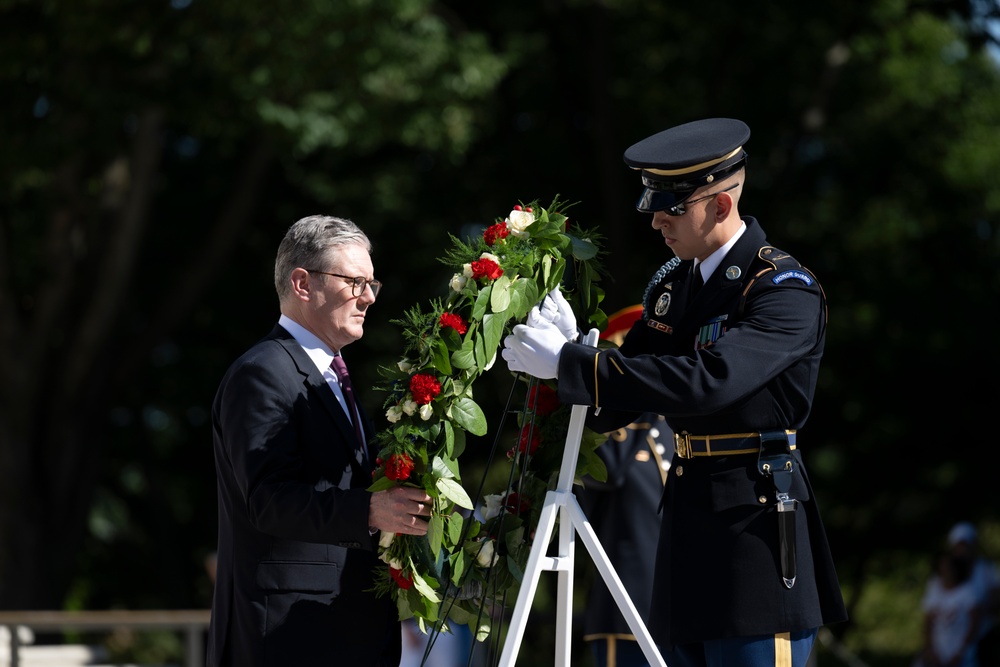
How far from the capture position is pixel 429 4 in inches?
452

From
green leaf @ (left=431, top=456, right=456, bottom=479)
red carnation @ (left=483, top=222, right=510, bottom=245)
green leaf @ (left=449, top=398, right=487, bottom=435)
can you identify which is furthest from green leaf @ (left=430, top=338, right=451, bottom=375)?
red carnation @ (left=483, top=222, right=510, bottom=245)

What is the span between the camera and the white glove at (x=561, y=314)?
361 centimetres

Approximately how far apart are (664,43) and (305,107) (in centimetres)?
511

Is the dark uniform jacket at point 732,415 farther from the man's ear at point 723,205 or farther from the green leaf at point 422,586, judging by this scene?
the green leaf at point 422,586

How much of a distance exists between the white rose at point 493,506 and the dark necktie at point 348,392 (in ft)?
1.26

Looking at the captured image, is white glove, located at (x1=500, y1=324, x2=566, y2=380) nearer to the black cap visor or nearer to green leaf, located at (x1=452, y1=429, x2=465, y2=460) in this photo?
green leaf, located at (x1=452, y1=429, x2=465, y2=460)

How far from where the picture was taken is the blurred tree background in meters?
10.2

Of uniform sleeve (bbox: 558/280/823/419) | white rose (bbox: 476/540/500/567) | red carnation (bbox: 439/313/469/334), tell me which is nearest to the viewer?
uniform sleeve (bbox: 558/280/823/419)

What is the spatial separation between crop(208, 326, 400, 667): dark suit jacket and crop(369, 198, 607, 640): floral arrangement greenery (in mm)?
107

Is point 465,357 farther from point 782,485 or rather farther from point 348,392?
point 782,485

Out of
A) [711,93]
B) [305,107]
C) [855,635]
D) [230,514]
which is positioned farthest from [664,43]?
[230,514]

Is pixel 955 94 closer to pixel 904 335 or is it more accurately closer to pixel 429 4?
pixel 904 335

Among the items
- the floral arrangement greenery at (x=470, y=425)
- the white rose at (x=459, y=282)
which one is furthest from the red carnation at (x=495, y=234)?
the white rose at (x=459, y=282)

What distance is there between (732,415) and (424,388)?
788 mm
